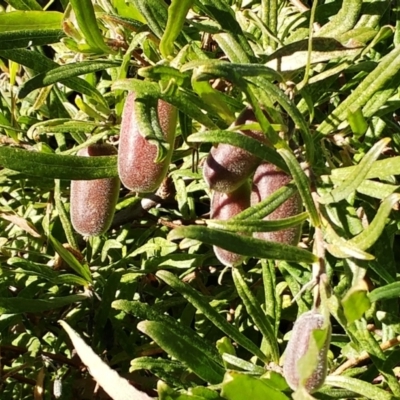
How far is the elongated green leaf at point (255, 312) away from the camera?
49.4 inches

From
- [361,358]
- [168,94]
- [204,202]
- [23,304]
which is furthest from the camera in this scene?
[204,202]

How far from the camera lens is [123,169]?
1026 mm

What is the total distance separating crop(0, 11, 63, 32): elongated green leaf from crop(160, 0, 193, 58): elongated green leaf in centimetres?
21

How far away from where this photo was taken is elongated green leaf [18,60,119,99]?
3.56 ft

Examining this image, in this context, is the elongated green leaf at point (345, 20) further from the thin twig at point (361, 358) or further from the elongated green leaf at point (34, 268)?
the elongated green leaf at point (34, 268)

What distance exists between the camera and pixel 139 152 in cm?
100

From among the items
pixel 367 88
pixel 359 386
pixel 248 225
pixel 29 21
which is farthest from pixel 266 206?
pixel 29 21

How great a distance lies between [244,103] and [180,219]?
24.1 inches

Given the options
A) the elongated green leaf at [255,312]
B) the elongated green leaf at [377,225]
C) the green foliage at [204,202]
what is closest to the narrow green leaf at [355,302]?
the green foliage at [204,202]

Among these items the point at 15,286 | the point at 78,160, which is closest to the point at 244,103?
the point at 78,160

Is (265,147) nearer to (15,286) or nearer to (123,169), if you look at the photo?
(123,169)

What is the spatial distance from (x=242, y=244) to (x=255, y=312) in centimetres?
41

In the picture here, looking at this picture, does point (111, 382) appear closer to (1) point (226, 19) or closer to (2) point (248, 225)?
(2) point (248, 225)

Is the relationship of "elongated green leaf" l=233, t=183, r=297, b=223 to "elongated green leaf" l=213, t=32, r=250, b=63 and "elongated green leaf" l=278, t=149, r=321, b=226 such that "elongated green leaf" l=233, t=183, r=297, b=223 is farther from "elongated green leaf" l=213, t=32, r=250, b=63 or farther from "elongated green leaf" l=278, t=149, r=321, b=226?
"elongated green leaf" l=213, t=32, r=250, b=63
